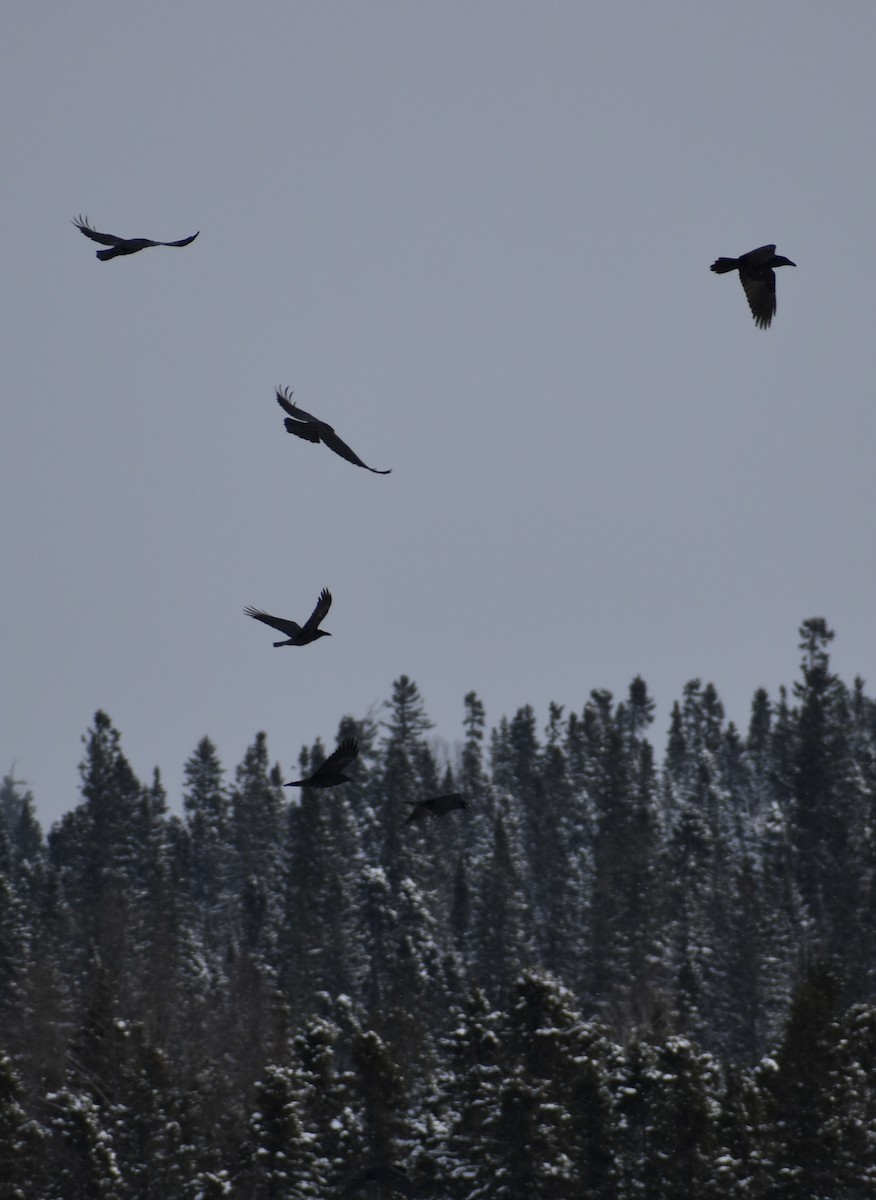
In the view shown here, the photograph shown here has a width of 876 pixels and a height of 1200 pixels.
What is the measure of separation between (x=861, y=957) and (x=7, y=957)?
39.8 metres

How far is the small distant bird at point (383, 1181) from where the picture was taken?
4822cm

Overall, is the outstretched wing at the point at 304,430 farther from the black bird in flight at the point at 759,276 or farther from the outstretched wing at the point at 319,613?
the black bird in flight at the point at 759,276

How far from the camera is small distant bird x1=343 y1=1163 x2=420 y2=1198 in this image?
48.2 meters

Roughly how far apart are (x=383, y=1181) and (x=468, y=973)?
51.1 meters

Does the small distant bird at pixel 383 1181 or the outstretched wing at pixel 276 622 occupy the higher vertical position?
the outstretched wing at pixel 276 622

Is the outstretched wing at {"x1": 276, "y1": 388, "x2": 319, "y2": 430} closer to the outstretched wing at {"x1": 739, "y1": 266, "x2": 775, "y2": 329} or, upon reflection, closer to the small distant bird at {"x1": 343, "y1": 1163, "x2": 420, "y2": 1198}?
the outstretched wing at {"x1": 739, "y1": 266, "x2": 775, "y2": 329}

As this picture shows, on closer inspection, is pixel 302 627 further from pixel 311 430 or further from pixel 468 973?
pixel 468 973

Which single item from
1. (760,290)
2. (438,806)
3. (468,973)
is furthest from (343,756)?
(468,973)

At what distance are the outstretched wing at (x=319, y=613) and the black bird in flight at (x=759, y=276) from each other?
556 centimetres

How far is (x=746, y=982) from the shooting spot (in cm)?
9144

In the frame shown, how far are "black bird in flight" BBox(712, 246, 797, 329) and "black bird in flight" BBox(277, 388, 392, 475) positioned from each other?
4.62 metres

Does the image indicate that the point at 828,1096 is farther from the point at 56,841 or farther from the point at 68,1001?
the point at 56,841

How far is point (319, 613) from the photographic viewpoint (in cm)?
1842

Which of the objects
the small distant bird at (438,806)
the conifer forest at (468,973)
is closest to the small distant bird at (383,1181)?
the conifer forest at (468,973)
